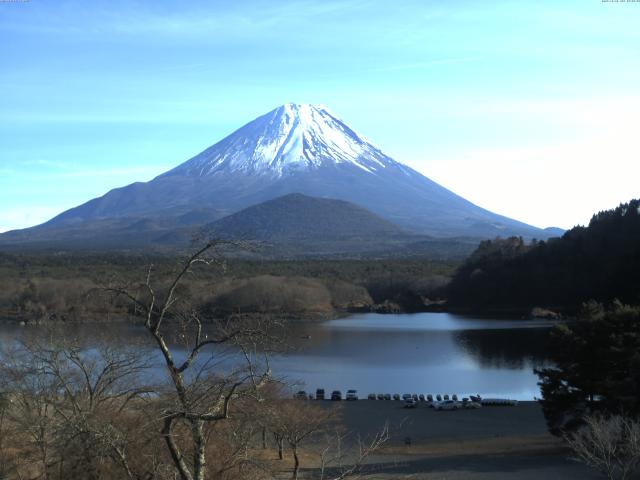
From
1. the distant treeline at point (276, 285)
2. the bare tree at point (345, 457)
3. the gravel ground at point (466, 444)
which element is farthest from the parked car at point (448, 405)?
the distant treeline at point (276, 285)

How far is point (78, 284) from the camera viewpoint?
34812mm

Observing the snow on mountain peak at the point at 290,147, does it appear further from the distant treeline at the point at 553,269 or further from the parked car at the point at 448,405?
the parked car at the point at 448,405

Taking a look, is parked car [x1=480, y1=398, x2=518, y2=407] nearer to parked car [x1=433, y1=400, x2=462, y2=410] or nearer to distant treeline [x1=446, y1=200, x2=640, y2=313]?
parked car [x1=433, y1=400, x2=462, y2=410]

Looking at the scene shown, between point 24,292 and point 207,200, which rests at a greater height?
point 207,200

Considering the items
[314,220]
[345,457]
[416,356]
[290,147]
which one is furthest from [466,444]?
[290,147]

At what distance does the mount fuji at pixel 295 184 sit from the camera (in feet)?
344

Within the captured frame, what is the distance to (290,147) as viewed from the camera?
119000 millimetres

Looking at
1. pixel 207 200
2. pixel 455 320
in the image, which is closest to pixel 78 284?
pixel 455 320

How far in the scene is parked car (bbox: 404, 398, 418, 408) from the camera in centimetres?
1844

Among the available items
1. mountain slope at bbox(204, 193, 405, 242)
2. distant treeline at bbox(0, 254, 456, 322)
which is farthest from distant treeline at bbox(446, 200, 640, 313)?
mountain slope at bbox(204, 193, 405, 242)

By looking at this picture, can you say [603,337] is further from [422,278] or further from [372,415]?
[422,278]

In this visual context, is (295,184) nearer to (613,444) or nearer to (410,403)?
(410,403)

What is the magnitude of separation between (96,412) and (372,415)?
12484 millimetres

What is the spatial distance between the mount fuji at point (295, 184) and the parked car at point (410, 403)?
79316mm
